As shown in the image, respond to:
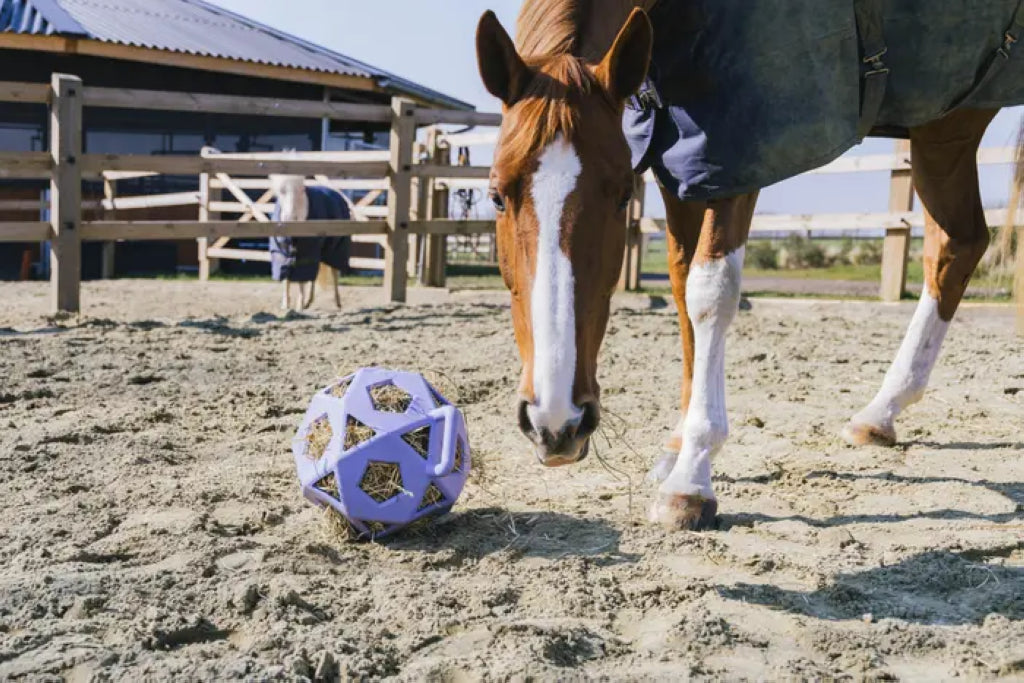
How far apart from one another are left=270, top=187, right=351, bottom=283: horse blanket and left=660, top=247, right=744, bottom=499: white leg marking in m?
6.02

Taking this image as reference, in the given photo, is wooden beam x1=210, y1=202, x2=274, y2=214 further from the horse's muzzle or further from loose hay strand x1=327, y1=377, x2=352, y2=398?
the horse's muzzle

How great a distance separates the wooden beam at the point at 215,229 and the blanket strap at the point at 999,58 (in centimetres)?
568

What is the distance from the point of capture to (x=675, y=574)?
7.40ft

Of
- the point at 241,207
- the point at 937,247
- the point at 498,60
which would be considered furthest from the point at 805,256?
the point at 498,60

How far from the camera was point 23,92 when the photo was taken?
656 cm

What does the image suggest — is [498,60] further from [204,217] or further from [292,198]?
[204,217]

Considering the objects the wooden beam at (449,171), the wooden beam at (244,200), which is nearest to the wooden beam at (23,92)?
the wooden beam at (449,171)

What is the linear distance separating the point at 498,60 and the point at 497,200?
311 mm

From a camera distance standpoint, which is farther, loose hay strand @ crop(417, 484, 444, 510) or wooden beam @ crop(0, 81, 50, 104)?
wooden beam @ crop(0, 81, 50, 104)

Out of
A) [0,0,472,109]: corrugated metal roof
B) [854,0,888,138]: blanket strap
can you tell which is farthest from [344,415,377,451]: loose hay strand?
[0,0,472,109]: corrugated metal roof

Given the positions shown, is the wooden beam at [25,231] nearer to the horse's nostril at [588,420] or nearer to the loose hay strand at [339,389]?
the loose hay strand at [339,389]

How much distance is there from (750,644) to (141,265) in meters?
13.0

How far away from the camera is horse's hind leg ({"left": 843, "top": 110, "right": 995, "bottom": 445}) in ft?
11.7

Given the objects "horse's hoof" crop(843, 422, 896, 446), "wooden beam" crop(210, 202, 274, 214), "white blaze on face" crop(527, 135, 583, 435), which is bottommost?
"horse's hoof" crop(843, 422, 896, 446)
